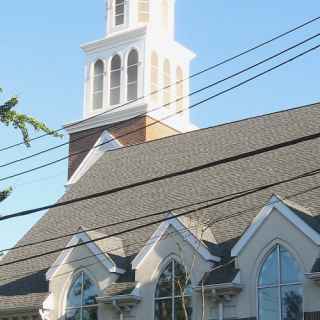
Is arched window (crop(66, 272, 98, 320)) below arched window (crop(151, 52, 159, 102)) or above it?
below

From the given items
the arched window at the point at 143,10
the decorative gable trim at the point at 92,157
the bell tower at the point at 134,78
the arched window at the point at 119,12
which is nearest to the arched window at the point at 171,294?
the decorative gable trim at the point at 92,157

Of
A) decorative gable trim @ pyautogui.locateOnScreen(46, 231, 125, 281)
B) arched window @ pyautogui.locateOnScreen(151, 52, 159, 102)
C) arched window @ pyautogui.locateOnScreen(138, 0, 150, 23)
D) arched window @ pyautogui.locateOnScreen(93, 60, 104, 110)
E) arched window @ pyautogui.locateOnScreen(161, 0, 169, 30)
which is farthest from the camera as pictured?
arched window @ pyautogui.locateOnScreen(161, 0, 169, 30)

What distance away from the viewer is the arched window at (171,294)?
27.9 metres

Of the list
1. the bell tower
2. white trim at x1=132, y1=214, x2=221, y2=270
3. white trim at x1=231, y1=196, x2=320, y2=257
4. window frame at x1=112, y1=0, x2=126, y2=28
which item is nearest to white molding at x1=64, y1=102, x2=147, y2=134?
the bell tower

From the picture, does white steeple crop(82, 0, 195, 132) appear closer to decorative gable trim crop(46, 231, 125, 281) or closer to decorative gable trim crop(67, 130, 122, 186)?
decorative gable trim crop(67, 130, 122, 186)

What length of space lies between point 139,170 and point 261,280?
1072cm

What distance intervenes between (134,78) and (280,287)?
843 inches

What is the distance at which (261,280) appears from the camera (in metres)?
26.2

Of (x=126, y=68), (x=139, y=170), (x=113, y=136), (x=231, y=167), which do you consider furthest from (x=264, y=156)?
(x=126, y=68)

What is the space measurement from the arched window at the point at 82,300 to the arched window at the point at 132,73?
15669 mm

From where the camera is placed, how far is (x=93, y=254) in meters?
30.2

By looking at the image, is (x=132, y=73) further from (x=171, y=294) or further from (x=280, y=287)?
(x=280, y=287)

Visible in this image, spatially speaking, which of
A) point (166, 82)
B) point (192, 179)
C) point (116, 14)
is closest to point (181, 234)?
→ point (192, 179)

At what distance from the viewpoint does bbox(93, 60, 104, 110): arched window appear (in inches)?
1817
